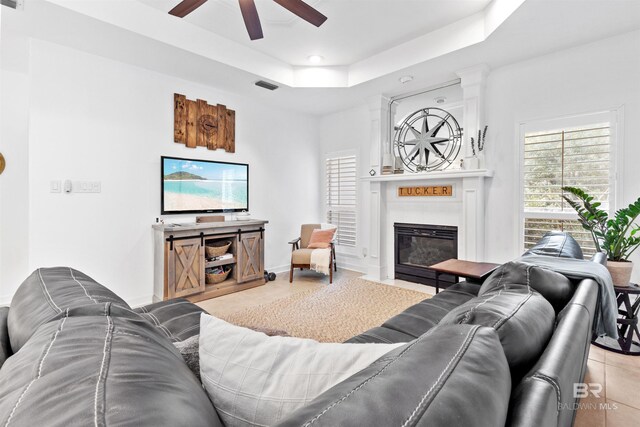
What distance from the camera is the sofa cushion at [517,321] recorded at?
764 mm

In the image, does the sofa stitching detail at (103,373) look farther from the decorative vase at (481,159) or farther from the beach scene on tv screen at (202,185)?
the decorative vase at (481,159)

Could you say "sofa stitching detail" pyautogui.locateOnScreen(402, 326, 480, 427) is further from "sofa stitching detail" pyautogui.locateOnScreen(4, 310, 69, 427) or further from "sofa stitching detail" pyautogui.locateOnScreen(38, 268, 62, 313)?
"sofa stitching detail" pyautogui.locateOnScreen(38, 268, 62, 313)

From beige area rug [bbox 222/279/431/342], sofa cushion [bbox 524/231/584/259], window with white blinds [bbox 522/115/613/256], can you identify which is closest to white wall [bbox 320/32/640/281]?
window with white blinds [bbox 522/115/613/256]

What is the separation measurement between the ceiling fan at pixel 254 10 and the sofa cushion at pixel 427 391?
2413 mm

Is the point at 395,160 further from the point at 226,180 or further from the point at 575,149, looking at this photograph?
the point at 226,180

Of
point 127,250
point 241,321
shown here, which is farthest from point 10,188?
point 241,321

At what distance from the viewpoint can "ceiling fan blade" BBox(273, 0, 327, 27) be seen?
219 cm

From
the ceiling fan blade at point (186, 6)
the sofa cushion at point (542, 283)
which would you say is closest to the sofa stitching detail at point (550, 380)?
the sofa cushion at point (542, 283)

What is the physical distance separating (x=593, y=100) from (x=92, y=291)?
4161 mm

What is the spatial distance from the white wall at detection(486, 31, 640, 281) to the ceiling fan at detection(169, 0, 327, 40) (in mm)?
2409

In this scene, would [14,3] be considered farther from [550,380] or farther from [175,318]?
[550,380]

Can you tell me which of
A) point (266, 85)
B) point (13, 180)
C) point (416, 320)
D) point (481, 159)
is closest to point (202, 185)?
point (266, 85)

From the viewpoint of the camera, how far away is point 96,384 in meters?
0.49

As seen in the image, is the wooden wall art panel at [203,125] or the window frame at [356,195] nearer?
the wooden wall art panel at [203,125]
